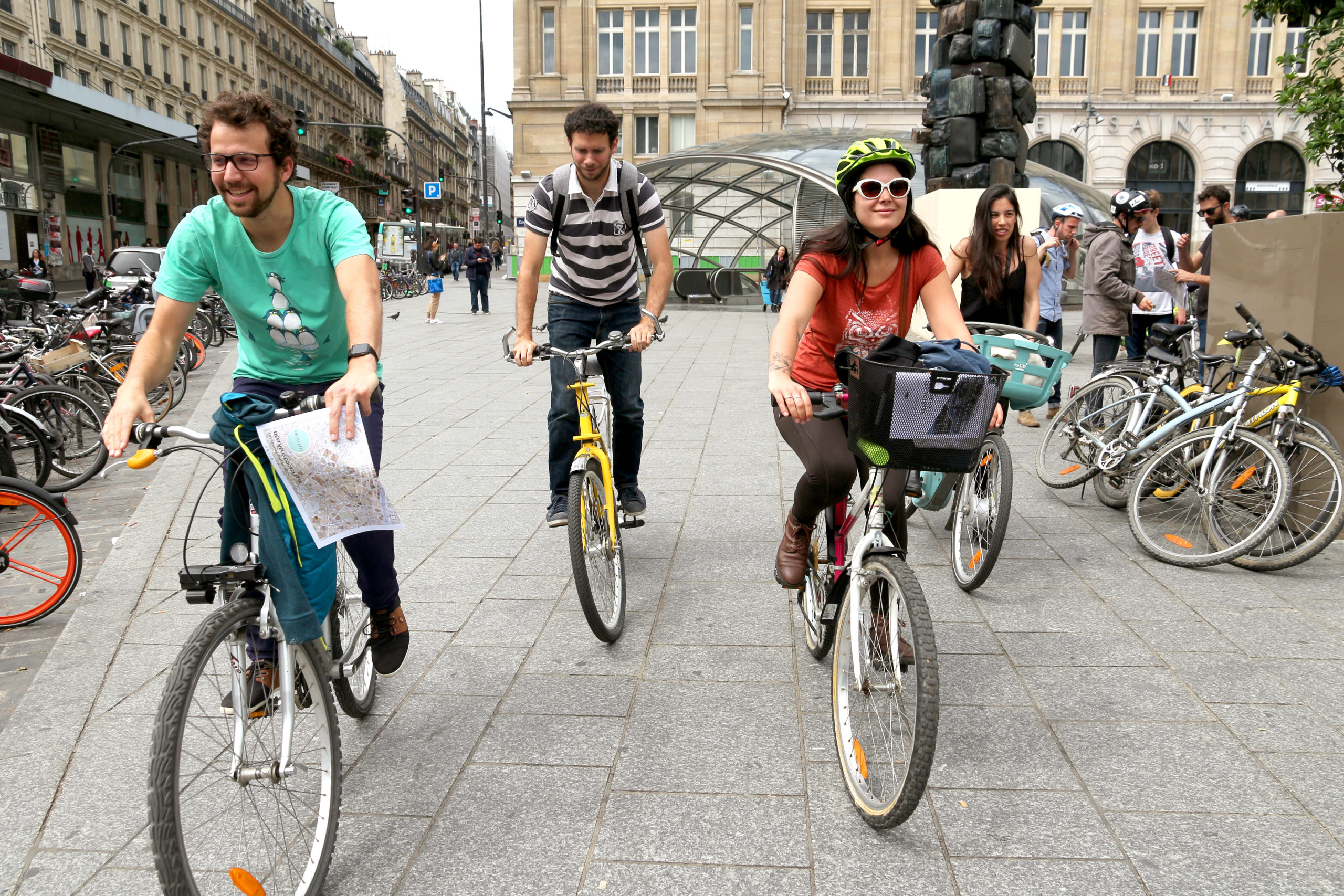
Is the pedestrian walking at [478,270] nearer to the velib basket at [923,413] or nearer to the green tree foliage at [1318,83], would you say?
the green tree foliage at [1318,83]

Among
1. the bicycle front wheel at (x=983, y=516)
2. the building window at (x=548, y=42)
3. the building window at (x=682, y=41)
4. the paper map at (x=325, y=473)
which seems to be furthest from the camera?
the building window at (x=682, y=41)

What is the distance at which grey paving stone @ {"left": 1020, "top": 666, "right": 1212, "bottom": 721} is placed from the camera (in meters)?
3.32

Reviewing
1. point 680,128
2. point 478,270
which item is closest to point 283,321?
point 478,270

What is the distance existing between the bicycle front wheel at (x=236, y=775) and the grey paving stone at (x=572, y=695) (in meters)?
1.05

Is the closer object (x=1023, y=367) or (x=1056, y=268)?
(x=1023, y=367)

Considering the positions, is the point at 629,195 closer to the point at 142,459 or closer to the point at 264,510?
the point at 264,510

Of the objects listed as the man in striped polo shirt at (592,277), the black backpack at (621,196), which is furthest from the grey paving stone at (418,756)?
the black backpack at (621,196)

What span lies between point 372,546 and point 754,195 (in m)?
26.0

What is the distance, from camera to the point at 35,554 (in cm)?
478

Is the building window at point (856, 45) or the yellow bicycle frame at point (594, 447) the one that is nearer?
the yellow bicycle frame at point (594, 447)

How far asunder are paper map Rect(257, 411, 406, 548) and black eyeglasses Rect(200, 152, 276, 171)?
2.49ft

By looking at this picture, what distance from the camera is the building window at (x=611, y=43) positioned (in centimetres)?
4641

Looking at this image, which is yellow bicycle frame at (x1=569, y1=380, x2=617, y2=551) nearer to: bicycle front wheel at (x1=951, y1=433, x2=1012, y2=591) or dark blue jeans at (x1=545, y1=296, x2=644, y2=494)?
dark blue jeans at (x1=545, y1=296, x2=644, y2=494)

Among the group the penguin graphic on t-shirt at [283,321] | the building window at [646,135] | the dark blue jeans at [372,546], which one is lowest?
the dark blue jeans at [372,546]
